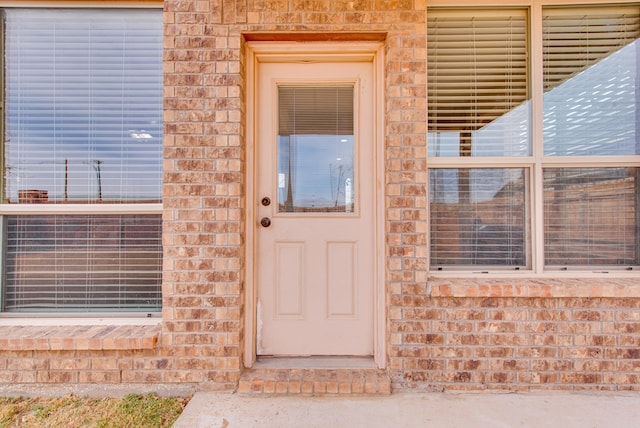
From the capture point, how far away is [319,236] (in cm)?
245

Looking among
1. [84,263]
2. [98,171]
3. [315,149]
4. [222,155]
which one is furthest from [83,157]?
[315,149]

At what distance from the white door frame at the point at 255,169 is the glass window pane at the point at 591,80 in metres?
1.16

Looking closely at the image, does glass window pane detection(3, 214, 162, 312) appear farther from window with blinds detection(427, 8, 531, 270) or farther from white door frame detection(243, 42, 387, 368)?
window with blinds detection(427, 8, 531, 270)

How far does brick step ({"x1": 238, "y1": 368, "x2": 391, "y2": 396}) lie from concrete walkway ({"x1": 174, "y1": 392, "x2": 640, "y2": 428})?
0.14ft

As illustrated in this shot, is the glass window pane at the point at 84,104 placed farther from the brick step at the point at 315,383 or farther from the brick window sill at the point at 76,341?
the brick step at the point at 315,383

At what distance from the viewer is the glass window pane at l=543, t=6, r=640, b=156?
238 cm

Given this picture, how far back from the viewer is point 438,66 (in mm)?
2418

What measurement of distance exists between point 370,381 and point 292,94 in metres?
2.00

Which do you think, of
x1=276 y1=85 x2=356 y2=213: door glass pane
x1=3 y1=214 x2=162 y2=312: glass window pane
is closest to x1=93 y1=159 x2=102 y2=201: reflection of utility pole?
x1=3 y1=214 x2=162 y2=312: glass window pane

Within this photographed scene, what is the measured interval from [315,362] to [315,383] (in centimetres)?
20

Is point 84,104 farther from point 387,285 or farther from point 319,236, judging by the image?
point 387,285

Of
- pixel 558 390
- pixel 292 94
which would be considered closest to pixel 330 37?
pixel 292 94

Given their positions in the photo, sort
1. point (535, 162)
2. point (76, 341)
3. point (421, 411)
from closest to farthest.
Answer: point (421, 411), point (76, 341), point (535, 162)

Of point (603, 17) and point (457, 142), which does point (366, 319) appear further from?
point (603, 17)
